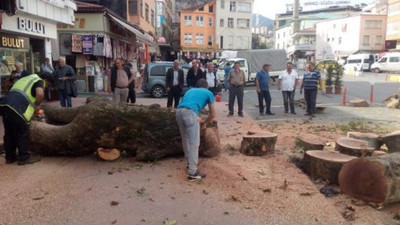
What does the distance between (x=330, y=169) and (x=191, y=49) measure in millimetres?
56180

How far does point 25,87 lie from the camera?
19.0 ft

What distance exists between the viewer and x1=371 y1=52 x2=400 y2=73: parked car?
1550 inches

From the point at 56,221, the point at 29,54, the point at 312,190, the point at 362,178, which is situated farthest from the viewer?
the point at 29,54

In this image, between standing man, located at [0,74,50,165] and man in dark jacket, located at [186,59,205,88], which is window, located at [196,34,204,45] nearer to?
man in dark jacket, located at [186,59,205,88]

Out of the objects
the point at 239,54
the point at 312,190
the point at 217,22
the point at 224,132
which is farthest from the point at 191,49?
the point at 312,190

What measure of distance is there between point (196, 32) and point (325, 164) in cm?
5737

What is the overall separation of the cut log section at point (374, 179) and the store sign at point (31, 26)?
32.8ft

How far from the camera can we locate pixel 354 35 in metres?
58.7

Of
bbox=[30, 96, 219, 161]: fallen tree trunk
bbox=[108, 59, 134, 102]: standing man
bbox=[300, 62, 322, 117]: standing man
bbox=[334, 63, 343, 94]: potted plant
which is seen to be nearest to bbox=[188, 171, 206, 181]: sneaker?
bbox=[30, 96, 219, 161]: fallen tree trunk

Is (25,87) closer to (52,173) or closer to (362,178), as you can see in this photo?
(52,173)

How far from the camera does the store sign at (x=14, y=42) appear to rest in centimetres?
1087

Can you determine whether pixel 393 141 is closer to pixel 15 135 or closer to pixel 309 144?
pixel 309 144

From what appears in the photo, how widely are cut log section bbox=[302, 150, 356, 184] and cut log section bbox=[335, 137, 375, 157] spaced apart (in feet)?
1.34

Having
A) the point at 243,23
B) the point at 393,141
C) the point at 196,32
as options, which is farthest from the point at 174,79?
the point at 243,23
